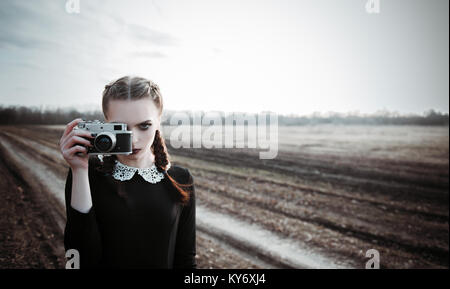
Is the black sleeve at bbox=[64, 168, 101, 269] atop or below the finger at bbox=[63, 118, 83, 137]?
below

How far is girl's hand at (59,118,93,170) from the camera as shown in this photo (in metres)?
1.37

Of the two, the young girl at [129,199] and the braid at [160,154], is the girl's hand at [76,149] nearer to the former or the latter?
the young girl at [129,199]

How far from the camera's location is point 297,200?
7965 millimetres

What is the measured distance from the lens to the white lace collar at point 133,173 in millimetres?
1679

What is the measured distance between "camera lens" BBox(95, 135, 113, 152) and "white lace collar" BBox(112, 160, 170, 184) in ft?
0.75

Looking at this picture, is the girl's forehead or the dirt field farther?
the dirt field

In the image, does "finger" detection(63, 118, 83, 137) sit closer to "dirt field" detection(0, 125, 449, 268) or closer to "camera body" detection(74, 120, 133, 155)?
"camera body" detection(74, 120, 133, 155)

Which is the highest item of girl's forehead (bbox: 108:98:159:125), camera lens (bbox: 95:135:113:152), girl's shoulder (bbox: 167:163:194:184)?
girl's forehead (bbox: 108:98:159:125)

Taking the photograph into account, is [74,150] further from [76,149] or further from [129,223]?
[129,223]

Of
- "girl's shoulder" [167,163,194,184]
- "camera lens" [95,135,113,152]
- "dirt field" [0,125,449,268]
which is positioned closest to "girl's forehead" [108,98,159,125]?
"camera lens" [95,135,113,152]

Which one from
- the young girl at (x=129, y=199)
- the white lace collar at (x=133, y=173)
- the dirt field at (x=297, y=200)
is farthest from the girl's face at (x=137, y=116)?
the dirt field at (x=297, y=200)
